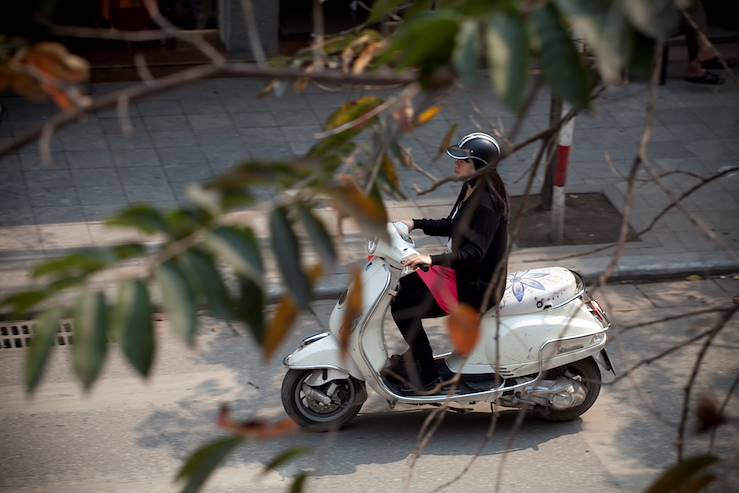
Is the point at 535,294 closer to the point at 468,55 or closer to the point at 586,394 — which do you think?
the point at 586,394

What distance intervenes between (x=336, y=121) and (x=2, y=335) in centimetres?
498

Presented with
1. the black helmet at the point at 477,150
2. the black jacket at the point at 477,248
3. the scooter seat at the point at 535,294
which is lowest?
the scooter seat at the point at 535,294

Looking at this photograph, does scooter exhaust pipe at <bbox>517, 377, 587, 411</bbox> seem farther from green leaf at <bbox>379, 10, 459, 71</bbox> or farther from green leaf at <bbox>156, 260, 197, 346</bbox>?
green leaf at <bbox>156, 260, 197, 346</bbox>

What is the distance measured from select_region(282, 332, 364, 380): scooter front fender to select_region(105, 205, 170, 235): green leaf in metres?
4.21

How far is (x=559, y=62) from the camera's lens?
7.90 feet

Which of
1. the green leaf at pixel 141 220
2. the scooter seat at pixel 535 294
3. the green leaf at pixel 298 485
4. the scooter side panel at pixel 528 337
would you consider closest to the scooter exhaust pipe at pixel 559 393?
the scooter side panel at pixel 528 337

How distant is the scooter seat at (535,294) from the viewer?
656cm

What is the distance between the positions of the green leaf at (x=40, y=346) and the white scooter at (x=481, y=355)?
13.3ft

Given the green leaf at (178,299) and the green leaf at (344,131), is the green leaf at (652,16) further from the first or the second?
the green leaf at (344,131)

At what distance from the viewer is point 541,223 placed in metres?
9.89

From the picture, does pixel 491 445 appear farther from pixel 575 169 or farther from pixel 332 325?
pixel 575 169

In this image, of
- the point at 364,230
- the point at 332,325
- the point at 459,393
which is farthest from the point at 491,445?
the point at 364,230

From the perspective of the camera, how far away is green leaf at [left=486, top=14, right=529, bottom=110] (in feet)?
7.43

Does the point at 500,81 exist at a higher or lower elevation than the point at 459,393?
higher
